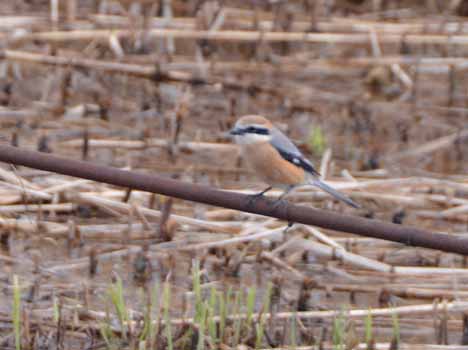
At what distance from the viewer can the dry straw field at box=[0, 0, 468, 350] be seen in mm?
5199

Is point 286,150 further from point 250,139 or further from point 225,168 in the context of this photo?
point 225,168

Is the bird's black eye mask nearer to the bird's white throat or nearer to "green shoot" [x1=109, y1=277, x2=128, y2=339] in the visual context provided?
the bird's white throat

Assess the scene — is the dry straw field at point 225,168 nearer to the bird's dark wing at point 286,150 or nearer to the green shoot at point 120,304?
the green shoot at point 120,304

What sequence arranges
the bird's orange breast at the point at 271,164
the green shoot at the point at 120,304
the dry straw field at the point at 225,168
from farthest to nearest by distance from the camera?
the dry straw field at the point at 225,168
the bird's orange breast at the point at 271,164
the green shoot at the point at 120,304

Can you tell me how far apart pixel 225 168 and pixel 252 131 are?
2717mm

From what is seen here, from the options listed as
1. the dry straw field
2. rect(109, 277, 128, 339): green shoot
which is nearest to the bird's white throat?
the dry straw field

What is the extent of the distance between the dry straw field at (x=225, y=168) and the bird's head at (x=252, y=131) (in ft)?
2.47

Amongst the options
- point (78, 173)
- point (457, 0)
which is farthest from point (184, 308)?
point (457, 0)

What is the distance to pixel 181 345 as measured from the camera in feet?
16.2

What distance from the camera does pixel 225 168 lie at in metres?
7.79

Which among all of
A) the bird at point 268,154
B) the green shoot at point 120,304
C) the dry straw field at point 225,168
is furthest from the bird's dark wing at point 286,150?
the green shoot at point 120,304

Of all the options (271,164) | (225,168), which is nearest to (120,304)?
(271,164)

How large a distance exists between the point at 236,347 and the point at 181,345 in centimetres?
27

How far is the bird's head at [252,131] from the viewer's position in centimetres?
507
